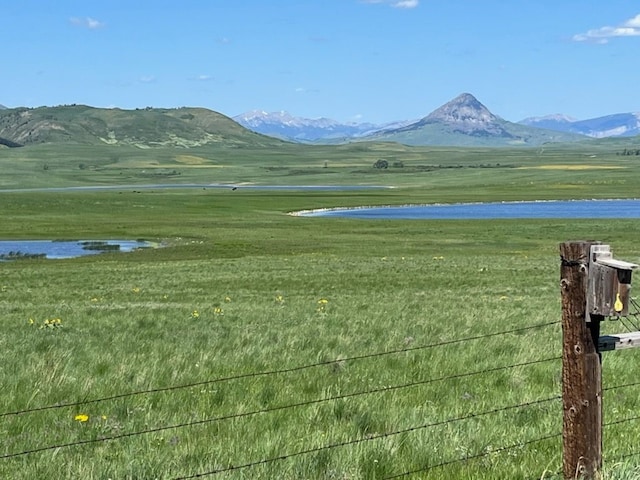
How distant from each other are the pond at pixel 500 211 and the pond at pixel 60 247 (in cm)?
3705

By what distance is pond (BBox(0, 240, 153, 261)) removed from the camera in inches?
2316

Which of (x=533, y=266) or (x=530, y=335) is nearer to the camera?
(x=530, y=335)

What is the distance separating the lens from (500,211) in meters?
110

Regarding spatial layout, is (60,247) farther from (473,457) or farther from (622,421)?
(473,457)

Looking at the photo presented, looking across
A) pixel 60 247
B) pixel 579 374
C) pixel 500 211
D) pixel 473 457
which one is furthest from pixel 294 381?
pixel 500 211

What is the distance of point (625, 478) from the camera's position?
6.32 metres

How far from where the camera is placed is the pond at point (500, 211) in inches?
3961

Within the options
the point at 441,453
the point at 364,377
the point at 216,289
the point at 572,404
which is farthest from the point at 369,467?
the point at 216,289

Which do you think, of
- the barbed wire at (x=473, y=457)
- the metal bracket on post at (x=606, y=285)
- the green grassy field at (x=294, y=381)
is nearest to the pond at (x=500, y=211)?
the green grassy field at (x=294, y=381)

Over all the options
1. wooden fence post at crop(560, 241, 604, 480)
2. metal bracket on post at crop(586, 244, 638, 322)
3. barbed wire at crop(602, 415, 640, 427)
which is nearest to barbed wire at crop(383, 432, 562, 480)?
barbed wire at crop(602, 415, 640, 427)

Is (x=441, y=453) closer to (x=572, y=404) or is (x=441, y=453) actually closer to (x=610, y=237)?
(x=572, y=404)

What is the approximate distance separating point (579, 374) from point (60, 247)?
62.0 meters

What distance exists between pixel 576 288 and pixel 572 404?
0.85m

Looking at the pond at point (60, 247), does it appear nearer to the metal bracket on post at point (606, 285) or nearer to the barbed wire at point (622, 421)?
the barbed wire at point (622, 421)
